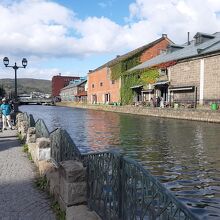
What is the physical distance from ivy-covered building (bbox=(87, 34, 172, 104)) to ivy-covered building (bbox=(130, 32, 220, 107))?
9013 mm

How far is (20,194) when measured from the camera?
6402mm

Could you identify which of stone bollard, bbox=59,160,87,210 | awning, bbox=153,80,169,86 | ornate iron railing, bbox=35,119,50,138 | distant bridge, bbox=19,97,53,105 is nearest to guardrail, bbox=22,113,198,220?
stone bollard, bbox=59,160,87,210

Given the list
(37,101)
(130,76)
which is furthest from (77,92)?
(130,76)

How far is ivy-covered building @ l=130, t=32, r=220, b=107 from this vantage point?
32.4 meters

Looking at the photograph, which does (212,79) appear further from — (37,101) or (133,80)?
(37,101)

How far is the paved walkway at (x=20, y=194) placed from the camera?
17.4 ft

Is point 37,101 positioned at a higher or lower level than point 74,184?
lower

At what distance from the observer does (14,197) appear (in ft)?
20.3

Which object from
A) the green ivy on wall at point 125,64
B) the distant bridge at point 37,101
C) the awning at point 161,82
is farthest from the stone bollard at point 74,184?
the distant bridge at point 37,101

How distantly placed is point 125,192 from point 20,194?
11.0ft

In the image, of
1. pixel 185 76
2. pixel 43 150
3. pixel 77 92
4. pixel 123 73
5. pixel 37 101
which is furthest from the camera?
pixel 37 101

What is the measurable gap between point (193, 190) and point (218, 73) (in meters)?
25.9

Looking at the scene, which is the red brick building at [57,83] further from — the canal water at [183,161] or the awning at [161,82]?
the canal water at [183,161]

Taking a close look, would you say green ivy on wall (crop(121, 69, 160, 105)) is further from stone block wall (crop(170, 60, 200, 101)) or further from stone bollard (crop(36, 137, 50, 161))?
stone bollard (crop(36, 137, 50, 161))
